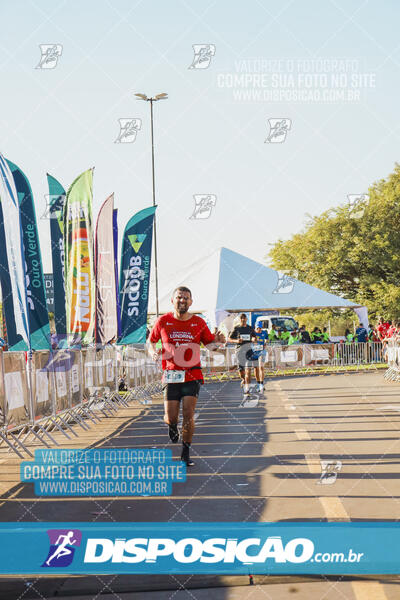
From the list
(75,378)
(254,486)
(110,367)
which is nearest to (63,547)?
(254,486)

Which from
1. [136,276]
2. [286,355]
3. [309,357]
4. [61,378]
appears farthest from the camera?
[309,357]

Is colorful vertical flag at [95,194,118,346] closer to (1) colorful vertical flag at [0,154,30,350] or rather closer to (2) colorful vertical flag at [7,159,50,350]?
(2) colorful vertical flag at [7,159,50,350]

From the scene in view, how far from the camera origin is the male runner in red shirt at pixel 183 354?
9.18 m

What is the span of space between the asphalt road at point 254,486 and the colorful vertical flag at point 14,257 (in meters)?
1.90

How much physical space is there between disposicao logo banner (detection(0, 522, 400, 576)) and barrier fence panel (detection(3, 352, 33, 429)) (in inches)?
220

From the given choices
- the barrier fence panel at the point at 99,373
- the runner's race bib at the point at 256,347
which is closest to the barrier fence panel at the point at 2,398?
the barrier fence panel at the point at 99,373

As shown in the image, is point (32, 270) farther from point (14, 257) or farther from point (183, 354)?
point (183, 354)

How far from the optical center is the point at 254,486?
25.3 feet

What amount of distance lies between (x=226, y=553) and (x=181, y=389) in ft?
16.2

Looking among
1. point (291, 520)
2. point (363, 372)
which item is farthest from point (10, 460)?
point (363, 372)

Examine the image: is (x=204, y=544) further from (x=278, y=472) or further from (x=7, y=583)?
(x=278, y=472)

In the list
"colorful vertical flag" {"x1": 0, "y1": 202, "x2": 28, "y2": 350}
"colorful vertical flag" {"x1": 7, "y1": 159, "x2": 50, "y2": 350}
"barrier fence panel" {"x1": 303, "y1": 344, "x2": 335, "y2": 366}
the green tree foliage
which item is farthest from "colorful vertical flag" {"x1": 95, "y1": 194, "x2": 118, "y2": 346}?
the green tree foliage

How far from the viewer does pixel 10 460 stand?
410 inches

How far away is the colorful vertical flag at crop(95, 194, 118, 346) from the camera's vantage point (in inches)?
782
